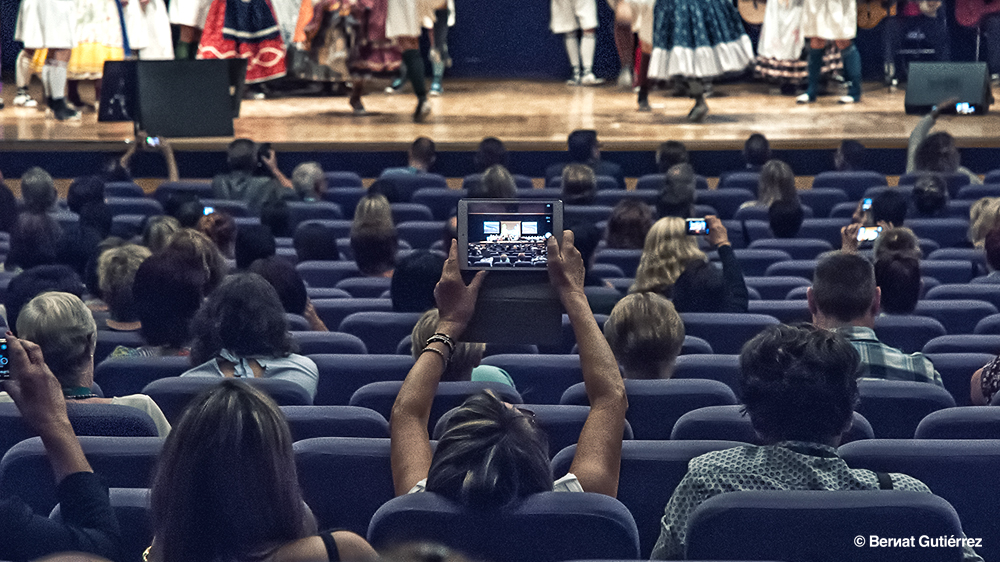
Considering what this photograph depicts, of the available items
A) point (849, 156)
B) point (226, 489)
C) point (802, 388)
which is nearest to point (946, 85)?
point (849, 156)

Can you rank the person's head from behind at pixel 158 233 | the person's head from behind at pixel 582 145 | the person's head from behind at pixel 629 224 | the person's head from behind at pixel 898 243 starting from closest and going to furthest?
the person's head from behind at pixel 898 243, the person's head from behind at pixel 158 233, the person's head from behind at pixel 629 224, the person's head from behind at pixel 582 145

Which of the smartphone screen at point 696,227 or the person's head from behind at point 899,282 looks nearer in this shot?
the person's head from behind at point 899,282

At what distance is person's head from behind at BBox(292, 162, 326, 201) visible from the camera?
19.2 feet

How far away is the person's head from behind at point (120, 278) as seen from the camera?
322cm

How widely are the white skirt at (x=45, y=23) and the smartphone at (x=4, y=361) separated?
7.06 m

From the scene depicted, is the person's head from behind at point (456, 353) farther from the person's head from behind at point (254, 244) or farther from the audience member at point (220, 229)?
the audience member at point (220, 229)

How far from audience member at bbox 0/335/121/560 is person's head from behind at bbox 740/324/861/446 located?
1.00 metres

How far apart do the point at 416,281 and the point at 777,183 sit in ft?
7.72

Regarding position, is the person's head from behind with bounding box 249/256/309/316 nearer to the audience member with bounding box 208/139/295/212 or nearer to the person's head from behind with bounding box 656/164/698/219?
the person's head from behind with bounding box 656/164/698/219

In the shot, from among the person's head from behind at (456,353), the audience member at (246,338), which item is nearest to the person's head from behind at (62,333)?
the audience member at (246,338)

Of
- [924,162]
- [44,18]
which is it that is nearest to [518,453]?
[924,162]

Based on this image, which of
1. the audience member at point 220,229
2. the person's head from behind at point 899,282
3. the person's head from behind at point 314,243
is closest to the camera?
the person's head from behind at point 899,282

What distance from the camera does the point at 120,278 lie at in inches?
127

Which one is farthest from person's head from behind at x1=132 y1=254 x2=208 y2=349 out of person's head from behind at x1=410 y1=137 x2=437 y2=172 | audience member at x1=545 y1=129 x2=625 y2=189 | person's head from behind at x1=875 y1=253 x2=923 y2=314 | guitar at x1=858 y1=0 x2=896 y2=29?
guitar at x1=858 y1=0 x2=896 y2=29
